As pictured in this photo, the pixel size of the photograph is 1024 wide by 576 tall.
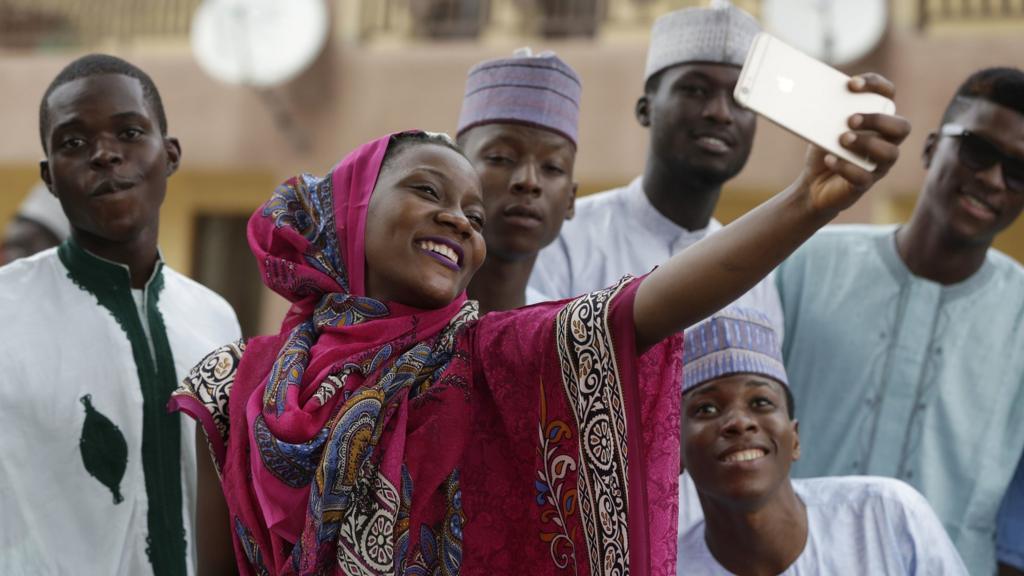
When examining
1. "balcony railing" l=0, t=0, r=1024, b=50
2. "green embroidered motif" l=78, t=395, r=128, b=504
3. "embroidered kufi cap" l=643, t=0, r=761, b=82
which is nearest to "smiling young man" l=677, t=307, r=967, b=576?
"embroidered kufi cap" l=643, t=0, r=761, b=82

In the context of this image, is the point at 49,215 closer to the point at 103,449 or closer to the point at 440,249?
the point at 103,449

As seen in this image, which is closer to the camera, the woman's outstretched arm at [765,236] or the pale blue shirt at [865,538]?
the woman's outstretched arm at [765,236]

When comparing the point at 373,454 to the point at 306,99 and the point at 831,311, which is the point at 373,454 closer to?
the point at 831,311

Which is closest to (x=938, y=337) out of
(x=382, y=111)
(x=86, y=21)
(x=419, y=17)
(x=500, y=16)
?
(x=382, y=111)

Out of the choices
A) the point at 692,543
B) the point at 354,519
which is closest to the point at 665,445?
the point at 354,519

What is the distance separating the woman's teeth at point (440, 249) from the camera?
2871 mm

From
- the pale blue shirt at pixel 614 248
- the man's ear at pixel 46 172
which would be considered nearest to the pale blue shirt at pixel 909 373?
the pale blue shirt at pixel 614 248

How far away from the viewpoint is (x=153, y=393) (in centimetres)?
375

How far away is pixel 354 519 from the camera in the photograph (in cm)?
274

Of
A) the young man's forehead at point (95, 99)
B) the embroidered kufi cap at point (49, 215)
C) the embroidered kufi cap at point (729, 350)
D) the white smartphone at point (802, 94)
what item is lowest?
the embroidered kufi cap at point (49, 215)

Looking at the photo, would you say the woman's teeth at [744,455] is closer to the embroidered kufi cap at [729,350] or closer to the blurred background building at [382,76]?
the embroidered kufi cap at [729,350]

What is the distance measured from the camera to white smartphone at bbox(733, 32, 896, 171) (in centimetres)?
227

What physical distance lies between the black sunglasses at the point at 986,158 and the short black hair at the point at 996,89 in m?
0.15

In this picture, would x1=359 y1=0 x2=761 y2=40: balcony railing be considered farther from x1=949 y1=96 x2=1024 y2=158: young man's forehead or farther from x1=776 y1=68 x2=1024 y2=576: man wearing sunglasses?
x1=949 y1=96 x2=1024 y2=158: young man's forehead
